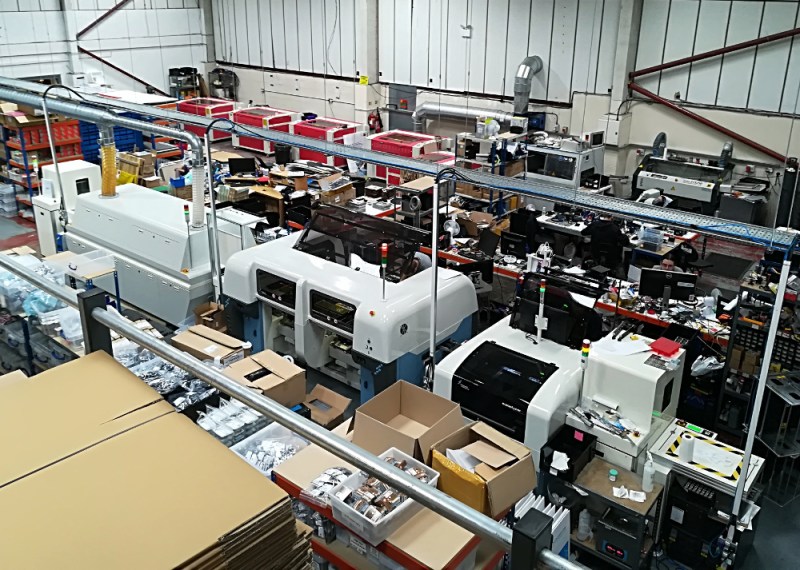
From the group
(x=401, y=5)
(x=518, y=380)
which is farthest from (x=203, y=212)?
(x=401, y=5)

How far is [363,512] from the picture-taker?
2938 millimetres

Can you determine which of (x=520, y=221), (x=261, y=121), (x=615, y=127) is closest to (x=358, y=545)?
(x=520, y=221)

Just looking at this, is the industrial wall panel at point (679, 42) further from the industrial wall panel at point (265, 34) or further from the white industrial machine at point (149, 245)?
the industrial wall panel at point (265, 34)

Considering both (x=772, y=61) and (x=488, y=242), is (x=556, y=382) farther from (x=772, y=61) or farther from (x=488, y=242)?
(x=772, y=61)

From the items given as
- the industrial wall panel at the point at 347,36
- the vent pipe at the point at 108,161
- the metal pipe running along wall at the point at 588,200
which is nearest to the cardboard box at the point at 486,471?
the metal pipe running along wall at the point at 588,200

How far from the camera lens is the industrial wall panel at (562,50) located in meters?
12.0

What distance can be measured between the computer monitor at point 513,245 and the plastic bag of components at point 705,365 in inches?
100

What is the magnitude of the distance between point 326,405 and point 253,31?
1402 centimetres

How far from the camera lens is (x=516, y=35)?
41.8 ft

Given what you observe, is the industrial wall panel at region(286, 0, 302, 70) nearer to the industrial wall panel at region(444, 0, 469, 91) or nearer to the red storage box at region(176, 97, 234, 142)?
the red storage box at region(176, 97, 234, 142)

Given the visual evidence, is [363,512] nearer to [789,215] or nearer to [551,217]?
[551,217]

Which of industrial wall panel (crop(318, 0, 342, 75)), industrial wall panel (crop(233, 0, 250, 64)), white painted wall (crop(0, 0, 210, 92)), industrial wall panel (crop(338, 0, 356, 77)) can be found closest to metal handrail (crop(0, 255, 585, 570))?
industrial wall panel (crop(338, 0, 356, 77))

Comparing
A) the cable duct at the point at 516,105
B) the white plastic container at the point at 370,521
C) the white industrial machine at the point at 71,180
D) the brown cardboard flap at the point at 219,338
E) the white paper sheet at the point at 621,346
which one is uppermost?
the cable duct at the point at 516,105

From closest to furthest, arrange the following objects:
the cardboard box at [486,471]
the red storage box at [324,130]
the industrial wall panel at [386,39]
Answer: the cardboard box at [486,471] → the red storage box at [324,130] → the industrial wall panel at [386,39]
